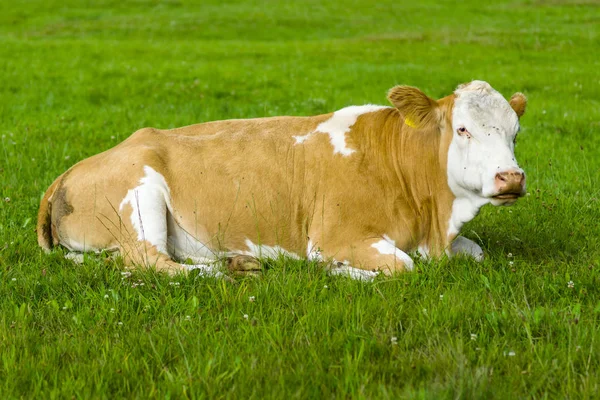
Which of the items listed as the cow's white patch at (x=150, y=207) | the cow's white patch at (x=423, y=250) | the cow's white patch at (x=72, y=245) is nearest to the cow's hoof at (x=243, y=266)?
the cow's white patch at (x=150, y=207)

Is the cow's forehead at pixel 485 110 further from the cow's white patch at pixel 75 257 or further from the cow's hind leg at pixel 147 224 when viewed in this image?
the cow's white patch at pixel 75 257

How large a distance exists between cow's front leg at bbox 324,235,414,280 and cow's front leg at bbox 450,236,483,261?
64 centimetres

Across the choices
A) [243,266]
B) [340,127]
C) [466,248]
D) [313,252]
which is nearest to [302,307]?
[243,266]

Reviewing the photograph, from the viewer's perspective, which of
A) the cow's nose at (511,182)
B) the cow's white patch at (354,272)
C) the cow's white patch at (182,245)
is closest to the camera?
the cow's nose at (511,182)

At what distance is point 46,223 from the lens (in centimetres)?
692

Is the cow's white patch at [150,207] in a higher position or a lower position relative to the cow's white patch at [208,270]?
higher

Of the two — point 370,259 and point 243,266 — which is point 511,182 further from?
point 243,266

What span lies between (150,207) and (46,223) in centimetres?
116

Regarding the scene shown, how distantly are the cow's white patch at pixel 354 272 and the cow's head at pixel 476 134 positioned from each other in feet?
3.45

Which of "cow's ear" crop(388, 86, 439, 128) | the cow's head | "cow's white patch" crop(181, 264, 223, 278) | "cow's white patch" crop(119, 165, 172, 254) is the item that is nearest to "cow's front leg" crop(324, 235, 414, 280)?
the cow's head

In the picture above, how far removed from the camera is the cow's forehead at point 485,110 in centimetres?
591

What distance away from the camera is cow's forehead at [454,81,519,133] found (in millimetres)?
5906

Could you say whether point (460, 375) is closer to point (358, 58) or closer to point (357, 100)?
point (357, 100)

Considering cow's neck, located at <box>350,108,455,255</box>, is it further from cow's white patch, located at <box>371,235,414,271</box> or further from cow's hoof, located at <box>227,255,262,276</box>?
cow's hoof, located at <box>227,255,262,276</box>
